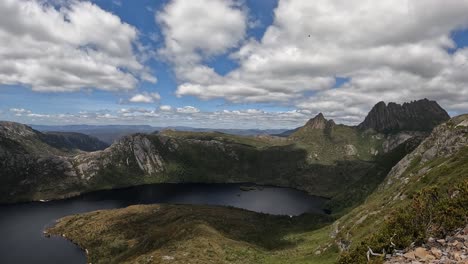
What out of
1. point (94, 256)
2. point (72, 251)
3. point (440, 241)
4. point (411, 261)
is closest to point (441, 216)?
point (440, 241)

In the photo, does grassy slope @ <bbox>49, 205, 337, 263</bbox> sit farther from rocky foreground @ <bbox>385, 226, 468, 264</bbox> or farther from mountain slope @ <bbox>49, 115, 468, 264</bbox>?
rocky foreground @ <bbox>385, 226, 468, 264</bbox>

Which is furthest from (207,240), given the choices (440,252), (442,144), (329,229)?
(442,144)

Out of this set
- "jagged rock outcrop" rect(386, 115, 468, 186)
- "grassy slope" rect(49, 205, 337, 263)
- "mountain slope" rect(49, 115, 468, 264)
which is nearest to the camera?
"mountain slope" rect(49, 115, 468, 264)

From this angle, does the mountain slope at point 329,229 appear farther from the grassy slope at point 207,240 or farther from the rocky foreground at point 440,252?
the rocky foreground at point 440,252

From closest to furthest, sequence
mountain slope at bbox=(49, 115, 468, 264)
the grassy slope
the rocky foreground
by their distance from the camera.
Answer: the rocky foreground
mountain slope at bbox=(49, 115, 468, 264)
the grassy slope

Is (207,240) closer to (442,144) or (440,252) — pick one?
(440,252)

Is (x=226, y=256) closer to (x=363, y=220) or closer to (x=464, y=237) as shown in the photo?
(x=363, y=220)

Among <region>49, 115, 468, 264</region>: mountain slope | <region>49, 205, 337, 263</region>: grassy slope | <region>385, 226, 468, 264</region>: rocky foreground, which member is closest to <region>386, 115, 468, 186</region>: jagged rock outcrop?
<region>49, 115, 468, 264</region>: mountain slope

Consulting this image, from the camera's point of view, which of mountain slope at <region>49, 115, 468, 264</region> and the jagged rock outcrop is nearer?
mountain slope at <region>49, 115, 468, 264</region>
